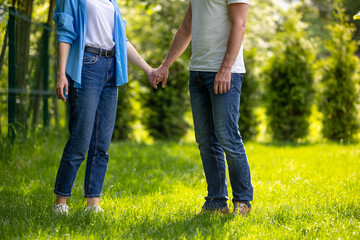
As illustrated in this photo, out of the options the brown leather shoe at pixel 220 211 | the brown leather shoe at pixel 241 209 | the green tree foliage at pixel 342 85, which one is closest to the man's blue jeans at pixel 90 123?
the brown leather shoe at pixel 220 211

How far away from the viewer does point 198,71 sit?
2.96 meters

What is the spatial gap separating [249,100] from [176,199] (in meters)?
4.76

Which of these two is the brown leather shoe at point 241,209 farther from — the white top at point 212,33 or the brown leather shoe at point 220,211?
the white top at point 212,33

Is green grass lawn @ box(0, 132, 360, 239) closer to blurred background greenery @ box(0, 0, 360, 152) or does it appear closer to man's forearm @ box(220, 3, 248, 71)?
man's forearm @ box(220, 3, 248, 71)

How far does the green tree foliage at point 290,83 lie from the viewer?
7793 millimetres

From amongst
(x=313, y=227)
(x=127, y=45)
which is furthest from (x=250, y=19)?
(x=313, y=227)

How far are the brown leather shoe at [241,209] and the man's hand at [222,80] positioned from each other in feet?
→ 2.71

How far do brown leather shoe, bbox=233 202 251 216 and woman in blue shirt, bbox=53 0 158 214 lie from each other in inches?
39.6

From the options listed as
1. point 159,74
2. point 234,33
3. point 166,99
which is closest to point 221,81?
point 234,33

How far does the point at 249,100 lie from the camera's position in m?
7.91

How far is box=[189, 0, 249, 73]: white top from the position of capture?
287 cm

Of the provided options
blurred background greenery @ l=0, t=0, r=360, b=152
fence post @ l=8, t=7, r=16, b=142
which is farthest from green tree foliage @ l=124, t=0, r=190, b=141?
fence post @ l=8, t=7, r=16, b=142

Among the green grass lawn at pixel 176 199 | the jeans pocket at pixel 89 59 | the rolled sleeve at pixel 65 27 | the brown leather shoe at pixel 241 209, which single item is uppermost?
the rolled sleeve at pixel 65 27

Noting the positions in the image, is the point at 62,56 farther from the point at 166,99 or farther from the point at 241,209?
the point at 166,99
